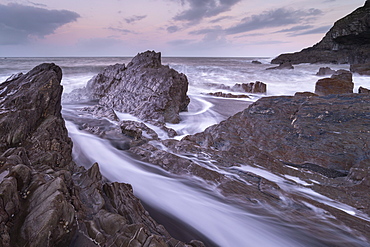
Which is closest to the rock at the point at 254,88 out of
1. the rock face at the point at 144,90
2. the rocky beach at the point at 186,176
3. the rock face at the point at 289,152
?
the rock face at the point at 144,90

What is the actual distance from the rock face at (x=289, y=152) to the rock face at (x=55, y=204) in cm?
174

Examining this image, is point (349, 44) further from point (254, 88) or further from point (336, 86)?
point (336, 86)

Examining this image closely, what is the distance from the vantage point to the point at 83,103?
1037 centimetres

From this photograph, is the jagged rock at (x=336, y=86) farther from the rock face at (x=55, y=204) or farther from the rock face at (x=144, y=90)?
the rock face at (x=55, y=204)

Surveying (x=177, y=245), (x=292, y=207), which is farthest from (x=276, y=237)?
(x=177, y=245)

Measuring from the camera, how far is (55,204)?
1.78 metres

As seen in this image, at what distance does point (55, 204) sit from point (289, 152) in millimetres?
4020

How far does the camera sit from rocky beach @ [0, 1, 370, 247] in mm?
1884

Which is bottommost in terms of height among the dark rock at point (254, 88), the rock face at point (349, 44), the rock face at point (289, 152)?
the rock face at point (289, 152)

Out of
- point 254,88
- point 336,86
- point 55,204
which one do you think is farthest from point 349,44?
point 55,204

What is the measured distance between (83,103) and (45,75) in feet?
21.1

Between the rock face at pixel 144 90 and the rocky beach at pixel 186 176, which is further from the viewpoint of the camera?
the rock face at pixel 144 90

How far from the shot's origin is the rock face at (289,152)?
11.1ft

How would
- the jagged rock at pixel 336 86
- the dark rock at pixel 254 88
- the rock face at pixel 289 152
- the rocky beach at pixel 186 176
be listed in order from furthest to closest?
the dark rock at pixel 254 88, the jagged rock at pixel 336 86, the rock face at pixel 289 152, the rocky beach at pixel 186 176
